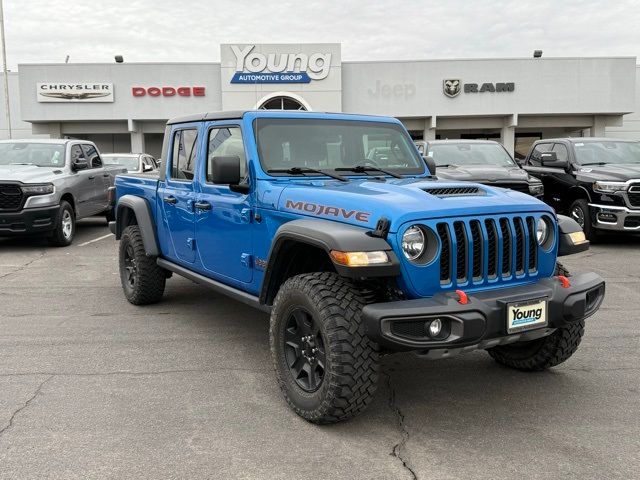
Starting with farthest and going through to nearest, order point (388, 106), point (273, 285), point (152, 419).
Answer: point (388, 106), point (273, 285), point (152, 419)

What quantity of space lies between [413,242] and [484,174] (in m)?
7.12

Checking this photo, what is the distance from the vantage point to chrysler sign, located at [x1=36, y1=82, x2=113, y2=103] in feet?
98.6

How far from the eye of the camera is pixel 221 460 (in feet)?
9.90

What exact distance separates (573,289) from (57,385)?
3414 millimetres

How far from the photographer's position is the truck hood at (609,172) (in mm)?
9359

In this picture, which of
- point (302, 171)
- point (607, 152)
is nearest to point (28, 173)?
point (302, 171)

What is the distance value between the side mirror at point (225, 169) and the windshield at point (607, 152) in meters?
8.35

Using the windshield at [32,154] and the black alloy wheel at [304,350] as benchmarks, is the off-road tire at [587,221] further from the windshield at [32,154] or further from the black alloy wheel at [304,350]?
the windshield at [32,154]

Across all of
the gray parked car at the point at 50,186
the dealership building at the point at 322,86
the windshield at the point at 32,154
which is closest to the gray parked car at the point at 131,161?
the gray parked car at the point at 50,186

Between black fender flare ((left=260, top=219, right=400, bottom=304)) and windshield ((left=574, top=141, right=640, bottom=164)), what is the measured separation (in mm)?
8518

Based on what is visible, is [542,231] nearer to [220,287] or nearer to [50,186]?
[220,287]

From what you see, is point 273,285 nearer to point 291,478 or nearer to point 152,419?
point 152,419

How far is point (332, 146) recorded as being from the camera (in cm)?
455

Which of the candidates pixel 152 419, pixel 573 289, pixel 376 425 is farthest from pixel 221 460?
pixel 573 289
